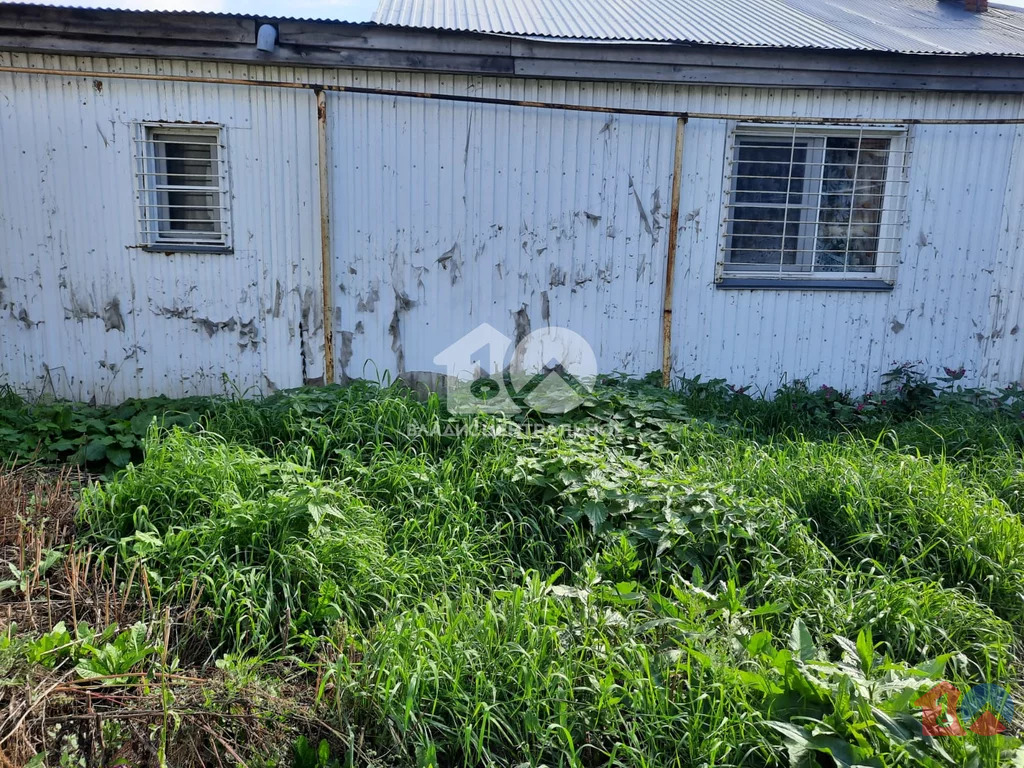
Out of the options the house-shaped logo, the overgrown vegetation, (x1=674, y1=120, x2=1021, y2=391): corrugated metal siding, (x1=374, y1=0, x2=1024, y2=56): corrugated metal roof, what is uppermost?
(x1=374, y1=0, x2=1024, y2=56): corrugated metal roof

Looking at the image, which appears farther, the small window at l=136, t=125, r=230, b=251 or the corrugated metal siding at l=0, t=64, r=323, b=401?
the small window at l=136, t=125, r=230, b=251

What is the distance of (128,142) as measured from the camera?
5.04 metres

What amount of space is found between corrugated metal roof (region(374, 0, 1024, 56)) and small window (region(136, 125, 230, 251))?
164 cm

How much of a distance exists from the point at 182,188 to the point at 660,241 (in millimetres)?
3572

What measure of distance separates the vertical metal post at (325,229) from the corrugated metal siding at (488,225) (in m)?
0.08

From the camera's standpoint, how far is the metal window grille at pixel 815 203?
5.69 metres

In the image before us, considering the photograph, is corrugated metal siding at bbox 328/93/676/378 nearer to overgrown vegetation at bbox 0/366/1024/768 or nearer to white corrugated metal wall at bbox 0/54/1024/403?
white corrugated metal wall at bbox 0/54/1024/403

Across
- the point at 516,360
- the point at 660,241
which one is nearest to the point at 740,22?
the point at 660,241

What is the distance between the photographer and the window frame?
5.08 metres

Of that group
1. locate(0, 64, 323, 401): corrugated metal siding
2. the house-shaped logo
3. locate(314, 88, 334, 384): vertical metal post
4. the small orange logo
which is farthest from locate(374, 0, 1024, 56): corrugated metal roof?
the small orange logo

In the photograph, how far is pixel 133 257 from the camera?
5.18 metres

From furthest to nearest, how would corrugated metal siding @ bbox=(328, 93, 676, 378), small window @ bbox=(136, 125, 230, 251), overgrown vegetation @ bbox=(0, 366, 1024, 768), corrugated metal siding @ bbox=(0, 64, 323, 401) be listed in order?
1. corrugated metal siding @ bbox=(328, 93, 676, 378)
2. small window @ bbox=(136, 125, 230, 251)
3. corrugated metal siding @ bbox=(0, 64, 323, 401)
4. overgrown vegetation @ bbox=(0, 366, 1024, 768)

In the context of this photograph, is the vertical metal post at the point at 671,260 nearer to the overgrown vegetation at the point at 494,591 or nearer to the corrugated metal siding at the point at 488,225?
the corrugated metal siding at the point at 488,225

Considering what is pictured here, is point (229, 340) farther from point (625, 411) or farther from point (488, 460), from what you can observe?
point (625, 411)
